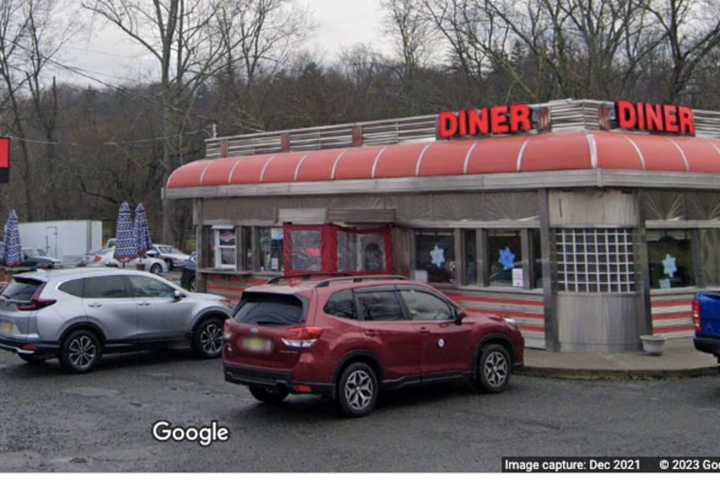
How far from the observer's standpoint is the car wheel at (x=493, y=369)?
1056cm

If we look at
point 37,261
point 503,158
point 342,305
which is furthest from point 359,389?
point 37,261

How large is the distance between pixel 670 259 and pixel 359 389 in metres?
7.98

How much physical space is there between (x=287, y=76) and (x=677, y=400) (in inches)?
1657

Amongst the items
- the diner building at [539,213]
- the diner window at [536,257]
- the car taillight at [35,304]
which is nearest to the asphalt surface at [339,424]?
the car taillight at [35,304]

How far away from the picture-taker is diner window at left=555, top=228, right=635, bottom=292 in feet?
45.0

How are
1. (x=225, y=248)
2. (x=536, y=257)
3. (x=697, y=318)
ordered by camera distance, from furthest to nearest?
(x=225, y=248) < (x=536, y=257) < (x=697, y=318)

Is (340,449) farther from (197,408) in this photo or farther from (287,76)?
(287,76)

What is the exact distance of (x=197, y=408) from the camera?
9953 mm

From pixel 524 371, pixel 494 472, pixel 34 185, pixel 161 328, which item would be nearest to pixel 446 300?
pixel 524 371

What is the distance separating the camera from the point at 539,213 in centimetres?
1408

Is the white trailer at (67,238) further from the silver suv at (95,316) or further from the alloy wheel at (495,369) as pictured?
the alloy wheel at (495,369)

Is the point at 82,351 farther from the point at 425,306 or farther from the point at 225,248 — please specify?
the point at 225,248

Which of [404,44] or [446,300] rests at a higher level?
[404,44]

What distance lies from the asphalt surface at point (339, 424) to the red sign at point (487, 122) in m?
5.04
